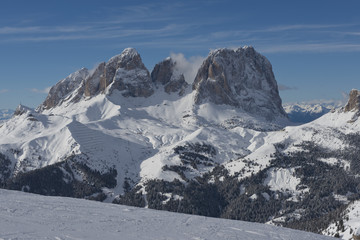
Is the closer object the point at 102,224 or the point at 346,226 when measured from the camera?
the point at 102,224

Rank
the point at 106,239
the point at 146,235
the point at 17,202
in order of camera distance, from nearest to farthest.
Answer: the point at 106,239 < the point at 146,235 < the point at 17,202

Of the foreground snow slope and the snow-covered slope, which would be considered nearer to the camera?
the foreground snow slope

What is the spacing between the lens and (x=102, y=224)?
8450cm

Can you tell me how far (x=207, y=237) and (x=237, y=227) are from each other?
48.1 ft

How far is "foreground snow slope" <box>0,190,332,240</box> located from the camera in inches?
2918

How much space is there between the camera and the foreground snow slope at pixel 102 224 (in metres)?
74.1

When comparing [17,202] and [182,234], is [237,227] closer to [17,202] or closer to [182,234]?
[182,234]

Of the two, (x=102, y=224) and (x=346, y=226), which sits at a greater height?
(x=102, y=224)

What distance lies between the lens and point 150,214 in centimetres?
10269

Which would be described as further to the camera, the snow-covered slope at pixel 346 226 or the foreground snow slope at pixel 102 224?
the snow-covered slope at pixel 346 226

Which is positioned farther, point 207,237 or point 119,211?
point 119,211

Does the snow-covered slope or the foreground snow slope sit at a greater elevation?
the foreground snow slope

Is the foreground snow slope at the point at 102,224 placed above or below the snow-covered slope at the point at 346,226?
above

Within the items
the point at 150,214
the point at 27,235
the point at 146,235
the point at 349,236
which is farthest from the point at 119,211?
the point at 349,236
